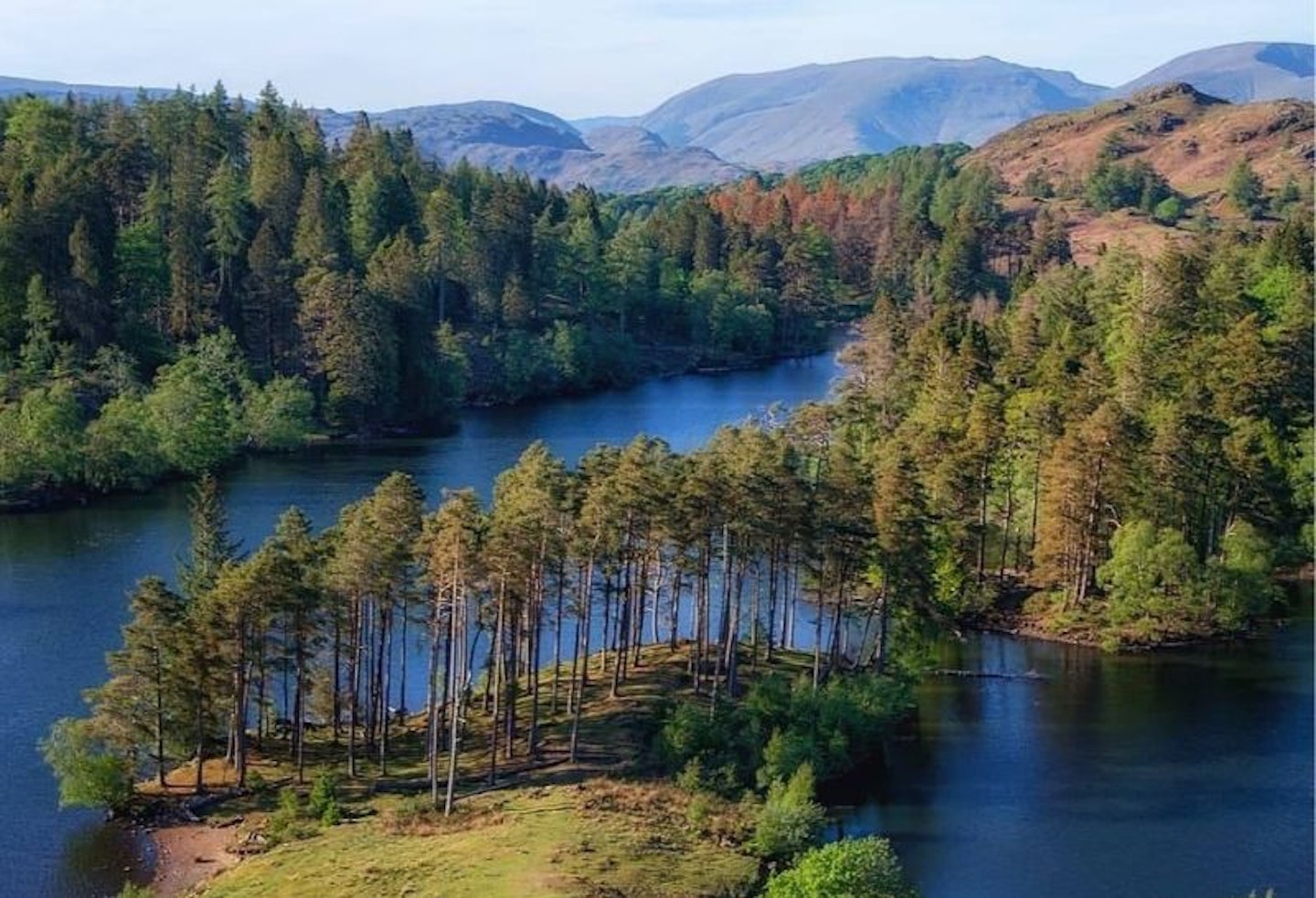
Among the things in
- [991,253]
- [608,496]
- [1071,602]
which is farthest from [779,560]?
[991,253]

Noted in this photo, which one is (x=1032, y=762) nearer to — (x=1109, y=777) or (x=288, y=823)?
(x=1109, y=777)

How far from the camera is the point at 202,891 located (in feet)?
137

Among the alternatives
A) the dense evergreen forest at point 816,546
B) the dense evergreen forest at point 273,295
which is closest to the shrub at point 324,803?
the dense evergreen forest at point 816,546

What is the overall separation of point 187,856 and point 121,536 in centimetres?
4974

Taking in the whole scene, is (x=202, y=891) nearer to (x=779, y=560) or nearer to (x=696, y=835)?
(x=696, y=835)

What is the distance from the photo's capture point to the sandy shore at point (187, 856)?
143ft

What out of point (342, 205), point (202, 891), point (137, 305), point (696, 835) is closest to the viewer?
point (202, 891)

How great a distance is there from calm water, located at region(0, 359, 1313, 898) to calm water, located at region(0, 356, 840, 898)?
0.16 metres

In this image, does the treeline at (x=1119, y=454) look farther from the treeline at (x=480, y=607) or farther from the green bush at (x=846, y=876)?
the green bush at (x=846, y=876)

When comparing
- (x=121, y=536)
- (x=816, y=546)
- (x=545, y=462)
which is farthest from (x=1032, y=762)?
(x=121, y=536)

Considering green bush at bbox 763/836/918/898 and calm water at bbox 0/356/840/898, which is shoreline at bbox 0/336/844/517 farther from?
green bush at bbox 763/836/918/898

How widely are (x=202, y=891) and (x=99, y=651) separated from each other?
2704cm

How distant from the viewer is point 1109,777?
181 ft

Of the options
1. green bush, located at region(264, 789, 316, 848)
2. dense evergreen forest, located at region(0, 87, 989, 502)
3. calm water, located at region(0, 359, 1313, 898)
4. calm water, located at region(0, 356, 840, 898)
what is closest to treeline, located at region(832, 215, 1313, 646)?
calm water, located at region(0, 359, 1313, 898)
